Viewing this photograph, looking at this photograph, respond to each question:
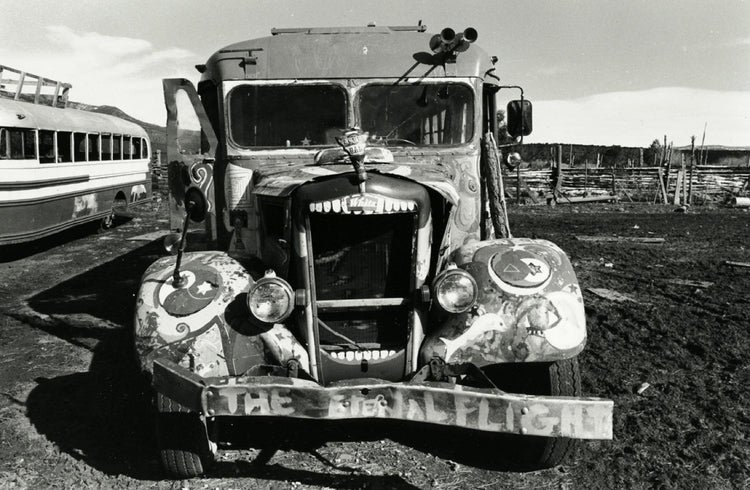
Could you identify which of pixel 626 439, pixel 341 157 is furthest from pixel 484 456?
pixel 341 157

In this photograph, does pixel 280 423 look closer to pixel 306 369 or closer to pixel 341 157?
pixel 306 369

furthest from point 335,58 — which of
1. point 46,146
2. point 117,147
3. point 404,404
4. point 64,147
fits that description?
point 117,147

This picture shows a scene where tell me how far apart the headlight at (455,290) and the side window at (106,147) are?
1337 centimetres

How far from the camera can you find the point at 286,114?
5145 millimetres

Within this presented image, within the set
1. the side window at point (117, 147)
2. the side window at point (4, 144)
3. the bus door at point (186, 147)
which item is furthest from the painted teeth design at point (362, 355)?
the side window at point (117, 147)

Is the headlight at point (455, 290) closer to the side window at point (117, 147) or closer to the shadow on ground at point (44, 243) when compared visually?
the shadow on ground at point (44, 243)

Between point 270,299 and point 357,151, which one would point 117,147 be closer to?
point 357,151

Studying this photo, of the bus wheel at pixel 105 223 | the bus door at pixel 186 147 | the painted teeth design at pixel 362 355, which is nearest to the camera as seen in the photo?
the painted teeth design at pixel 362 355

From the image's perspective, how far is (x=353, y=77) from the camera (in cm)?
514

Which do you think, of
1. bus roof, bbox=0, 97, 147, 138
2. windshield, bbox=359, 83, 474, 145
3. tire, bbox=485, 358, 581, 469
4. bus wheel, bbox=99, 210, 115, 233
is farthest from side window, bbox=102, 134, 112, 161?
→ tire, bbox=485, 358, 581, 469

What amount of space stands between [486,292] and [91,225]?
48.3ft

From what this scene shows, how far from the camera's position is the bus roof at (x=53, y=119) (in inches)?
436

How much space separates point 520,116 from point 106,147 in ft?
40.6

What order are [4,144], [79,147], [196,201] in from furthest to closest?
[79,147] → [4,144] → [196,201]
